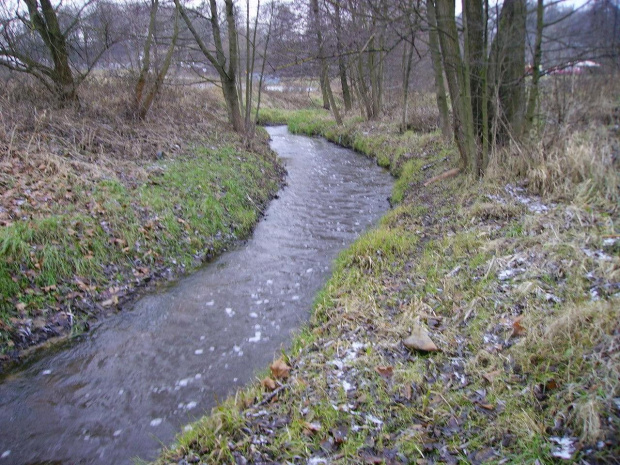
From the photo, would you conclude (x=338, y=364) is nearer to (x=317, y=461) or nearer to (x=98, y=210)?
(x=317, y=461)

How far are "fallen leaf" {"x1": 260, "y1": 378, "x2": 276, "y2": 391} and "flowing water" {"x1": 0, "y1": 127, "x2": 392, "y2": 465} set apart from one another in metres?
0.49

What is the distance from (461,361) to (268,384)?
1.87 m

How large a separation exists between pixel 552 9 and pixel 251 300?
7.56 metres

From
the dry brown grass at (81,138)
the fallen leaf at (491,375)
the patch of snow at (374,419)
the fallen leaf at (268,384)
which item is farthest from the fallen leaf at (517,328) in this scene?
the dry brown grass at (81,138)

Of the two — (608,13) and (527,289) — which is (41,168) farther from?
(608,13)

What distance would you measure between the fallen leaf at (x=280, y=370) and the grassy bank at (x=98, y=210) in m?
2.95

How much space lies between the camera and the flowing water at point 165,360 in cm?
420

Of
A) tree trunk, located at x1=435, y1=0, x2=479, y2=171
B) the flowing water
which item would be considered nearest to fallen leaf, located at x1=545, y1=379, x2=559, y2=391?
the flowing water

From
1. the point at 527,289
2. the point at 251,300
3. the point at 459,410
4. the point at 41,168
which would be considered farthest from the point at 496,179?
the point at 41,168

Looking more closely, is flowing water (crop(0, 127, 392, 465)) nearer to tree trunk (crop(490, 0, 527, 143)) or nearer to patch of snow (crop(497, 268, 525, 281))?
patch of snow (crop(497, 268, 525, 281))

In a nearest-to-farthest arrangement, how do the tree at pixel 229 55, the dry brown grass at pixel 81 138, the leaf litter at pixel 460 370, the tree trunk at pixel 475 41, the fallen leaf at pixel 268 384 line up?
the leaf litter at pixel 460 370 < the fallen leaf at pixel 268 384 < the dry brown grass at pixel 81 138 < the tree trunk at pixel 475 41 < the tree at pixel 229 55

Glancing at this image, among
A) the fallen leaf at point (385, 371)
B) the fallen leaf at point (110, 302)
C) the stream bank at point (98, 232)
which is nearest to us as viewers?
the fallen leaf at point (385, 371)

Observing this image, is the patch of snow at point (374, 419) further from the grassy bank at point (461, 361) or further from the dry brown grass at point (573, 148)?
the dry brown grass at point (573, 148)

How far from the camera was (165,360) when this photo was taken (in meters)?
5.29
